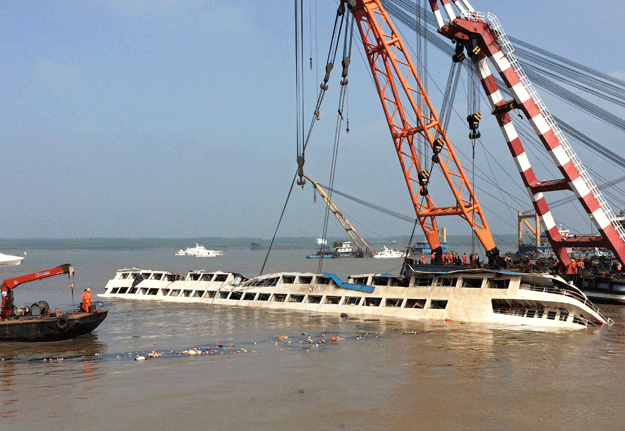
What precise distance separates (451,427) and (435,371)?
227 inches

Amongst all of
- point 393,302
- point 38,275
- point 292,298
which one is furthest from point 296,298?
point 38,275

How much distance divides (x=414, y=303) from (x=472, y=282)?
361 cm

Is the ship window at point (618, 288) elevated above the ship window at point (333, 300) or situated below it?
above

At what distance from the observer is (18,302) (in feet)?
151

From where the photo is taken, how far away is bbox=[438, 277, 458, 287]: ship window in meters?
32.2

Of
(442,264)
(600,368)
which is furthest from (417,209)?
(600,368)

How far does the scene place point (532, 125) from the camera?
124ft

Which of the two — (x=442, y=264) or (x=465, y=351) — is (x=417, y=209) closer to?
(x=442, y=264)

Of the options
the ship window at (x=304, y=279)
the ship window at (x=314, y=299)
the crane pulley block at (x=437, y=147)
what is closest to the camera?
the ship window at (x=314, y=299)

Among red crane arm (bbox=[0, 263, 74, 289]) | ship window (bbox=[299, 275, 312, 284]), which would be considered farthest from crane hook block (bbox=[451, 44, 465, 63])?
red crane arm (bbox=[0, 263, 74, 289])

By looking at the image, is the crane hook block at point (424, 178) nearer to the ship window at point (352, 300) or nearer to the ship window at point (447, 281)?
the ship window at point (447, 281)

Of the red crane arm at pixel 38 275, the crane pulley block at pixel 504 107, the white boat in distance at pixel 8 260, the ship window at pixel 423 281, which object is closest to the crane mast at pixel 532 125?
the crane pulley block at pixel 504 107

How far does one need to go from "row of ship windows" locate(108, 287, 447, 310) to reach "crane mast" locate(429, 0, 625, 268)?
13.5 meters

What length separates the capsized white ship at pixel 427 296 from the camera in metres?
28.7
